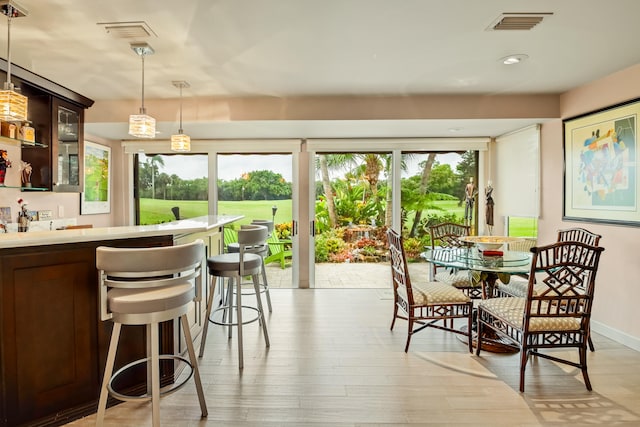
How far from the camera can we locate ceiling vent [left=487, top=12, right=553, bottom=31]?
2.30 meters

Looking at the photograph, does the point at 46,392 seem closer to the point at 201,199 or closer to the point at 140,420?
the point at 140,420

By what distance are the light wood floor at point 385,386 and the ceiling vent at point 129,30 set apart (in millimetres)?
2471

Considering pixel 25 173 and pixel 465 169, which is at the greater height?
pixel 465 169

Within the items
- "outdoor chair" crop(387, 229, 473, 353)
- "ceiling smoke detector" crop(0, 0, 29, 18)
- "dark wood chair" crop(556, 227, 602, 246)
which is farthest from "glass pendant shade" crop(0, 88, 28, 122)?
"dark wood chair" crop(556, 227, 602, 246)

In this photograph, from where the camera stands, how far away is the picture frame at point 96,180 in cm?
477

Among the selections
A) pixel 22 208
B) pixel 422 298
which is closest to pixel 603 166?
pixel 422 298

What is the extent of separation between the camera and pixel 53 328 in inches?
77.1

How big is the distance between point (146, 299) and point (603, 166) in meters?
3.99

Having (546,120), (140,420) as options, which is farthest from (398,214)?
(140,420)

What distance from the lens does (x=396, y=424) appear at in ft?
6.73

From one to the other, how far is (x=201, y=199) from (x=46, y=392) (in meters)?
Result: 3.67

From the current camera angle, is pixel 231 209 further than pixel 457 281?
Yes

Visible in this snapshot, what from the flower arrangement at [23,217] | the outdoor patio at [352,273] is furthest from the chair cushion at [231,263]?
the outdoor patio at [352,273]

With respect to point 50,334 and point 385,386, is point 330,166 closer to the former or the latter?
point 385,386
